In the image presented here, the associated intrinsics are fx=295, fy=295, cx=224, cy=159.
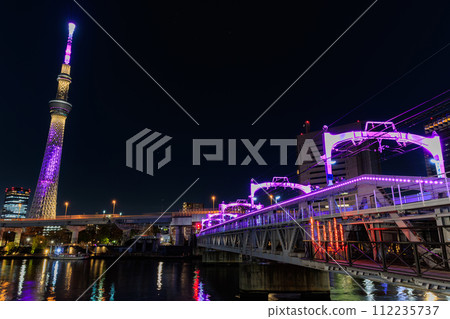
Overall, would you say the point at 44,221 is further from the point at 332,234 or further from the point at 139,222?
the point at 332,234

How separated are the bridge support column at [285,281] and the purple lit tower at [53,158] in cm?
14504

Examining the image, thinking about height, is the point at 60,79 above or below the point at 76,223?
above

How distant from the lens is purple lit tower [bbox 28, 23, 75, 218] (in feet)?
478

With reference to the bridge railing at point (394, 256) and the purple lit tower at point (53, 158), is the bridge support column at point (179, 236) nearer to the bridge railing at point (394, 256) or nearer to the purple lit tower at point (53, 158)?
the purple lit tower at point (53, 158)

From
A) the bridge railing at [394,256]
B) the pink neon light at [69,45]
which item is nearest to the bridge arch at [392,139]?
the bridge railing at [394,256]

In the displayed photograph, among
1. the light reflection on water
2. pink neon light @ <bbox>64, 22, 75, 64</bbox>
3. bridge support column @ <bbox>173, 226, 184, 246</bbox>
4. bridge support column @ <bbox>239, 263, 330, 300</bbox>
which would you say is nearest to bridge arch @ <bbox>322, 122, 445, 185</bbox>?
bridge support column @ <bbox>239, 263, 330, 300</bbox>

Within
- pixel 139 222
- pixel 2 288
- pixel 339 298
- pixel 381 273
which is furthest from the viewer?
pixel 139 222

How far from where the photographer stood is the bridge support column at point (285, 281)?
27297 millimetres

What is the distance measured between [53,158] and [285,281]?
159877 millimetres

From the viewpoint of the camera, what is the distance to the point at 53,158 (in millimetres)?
155250

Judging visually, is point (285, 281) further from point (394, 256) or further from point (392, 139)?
point (392, 139)
